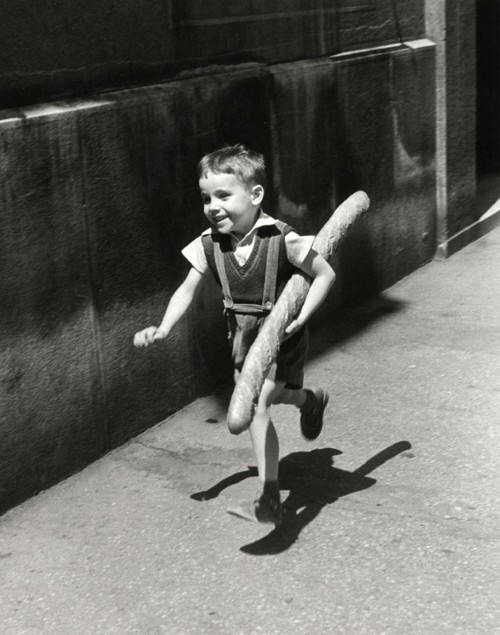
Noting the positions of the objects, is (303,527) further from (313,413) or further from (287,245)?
(287,245)

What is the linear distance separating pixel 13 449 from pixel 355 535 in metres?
1.39

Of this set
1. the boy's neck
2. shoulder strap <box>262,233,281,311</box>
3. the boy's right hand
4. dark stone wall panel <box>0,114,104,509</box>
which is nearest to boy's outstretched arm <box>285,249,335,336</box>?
shoulder strap <box>262,233,281,311</box>

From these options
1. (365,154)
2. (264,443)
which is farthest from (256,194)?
(365,154)

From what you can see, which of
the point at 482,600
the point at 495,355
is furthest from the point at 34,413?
the point at 495,355

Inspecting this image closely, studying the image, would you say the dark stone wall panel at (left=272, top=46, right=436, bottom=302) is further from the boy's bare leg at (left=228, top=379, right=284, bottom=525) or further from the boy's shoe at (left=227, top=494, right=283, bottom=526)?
the boy's shoe at (left=227, top=494, right=283, bottom=526)

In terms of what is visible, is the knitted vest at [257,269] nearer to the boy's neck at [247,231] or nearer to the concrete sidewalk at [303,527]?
the boy's neck at [247,231]

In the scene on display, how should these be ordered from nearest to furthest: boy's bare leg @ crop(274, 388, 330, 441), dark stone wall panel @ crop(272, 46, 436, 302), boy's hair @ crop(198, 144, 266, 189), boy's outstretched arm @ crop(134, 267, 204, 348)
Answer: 1. boy's hair @ crop(198, 144, 266, 189)
2. boy's outstretched arm @ crop(134, 267, 204, 348)
3. boy's bare leg @ crop(274, 388, 330, 441)
4. dark stone wall panel @ crop(272, 46, 436, 302)

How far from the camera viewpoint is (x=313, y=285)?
13.9 ft

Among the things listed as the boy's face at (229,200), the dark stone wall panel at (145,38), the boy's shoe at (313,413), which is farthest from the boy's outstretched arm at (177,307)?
the dark stone wall panel at (145,38)

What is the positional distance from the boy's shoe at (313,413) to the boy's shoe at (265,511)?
1.78ft

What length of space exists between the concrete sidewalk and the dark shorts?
55 cm

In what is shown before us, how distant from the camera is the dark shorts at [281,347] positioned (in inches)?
169

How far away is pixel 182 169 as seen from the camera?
5.36 metres

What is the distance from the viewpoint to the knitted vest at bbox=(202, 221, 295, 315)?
421cm
